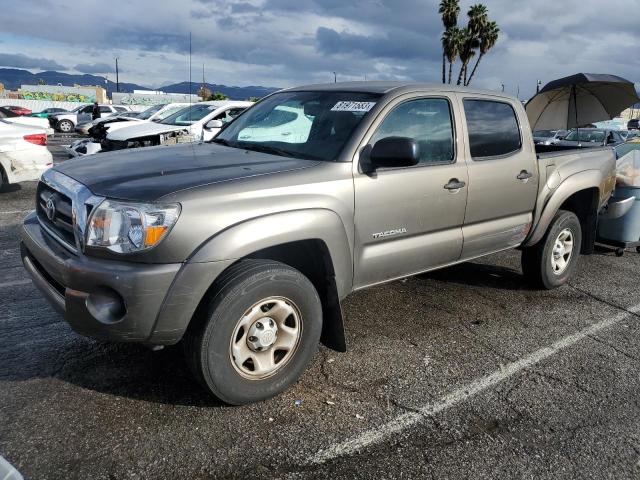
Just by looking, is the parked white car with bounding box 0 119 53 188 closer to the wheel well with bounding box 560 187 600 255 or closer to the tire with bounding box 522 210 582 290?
the tire with bounding box 522 210 582 290

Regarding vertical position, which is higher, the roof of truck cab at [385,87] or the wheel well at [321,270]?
the roof of truck cab at [385,87]

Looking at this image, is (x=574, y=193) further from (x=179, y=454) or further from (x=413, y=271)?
(x=179, y=454)

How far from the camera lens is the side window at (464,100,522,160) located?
4.06 metres

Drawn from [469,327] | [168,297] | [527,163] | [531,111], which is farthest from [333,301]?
[531,111]

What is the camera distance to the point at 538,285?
5.08 m

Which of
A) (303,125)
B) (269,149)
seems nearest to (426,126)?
(303,125)

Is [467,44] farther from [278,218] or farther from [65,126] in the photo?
[278,218]

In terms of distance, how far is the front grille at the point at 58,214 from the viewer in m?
2.87

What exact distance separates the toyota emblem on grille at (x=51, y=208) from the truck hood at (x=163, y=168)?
0.59 feet

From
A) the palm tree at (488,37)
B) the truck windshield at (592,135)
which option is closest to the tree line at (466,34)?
the palm tree at (488,37)

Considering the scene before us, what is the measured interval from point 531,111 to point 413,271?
6.06 metres

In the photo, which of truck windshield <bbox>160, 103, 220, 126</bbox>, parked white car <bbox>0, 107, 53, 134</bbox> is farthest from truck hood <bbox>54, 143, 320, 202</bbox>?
truck windshield <bbox>160, 103, 220, 126</bbox>

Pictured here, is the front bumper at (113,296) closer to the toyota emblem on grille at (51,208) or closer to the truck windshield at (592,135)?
the toyota emblem on grille at (51,208)

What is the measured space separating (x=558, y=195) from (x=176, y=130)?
725cm
